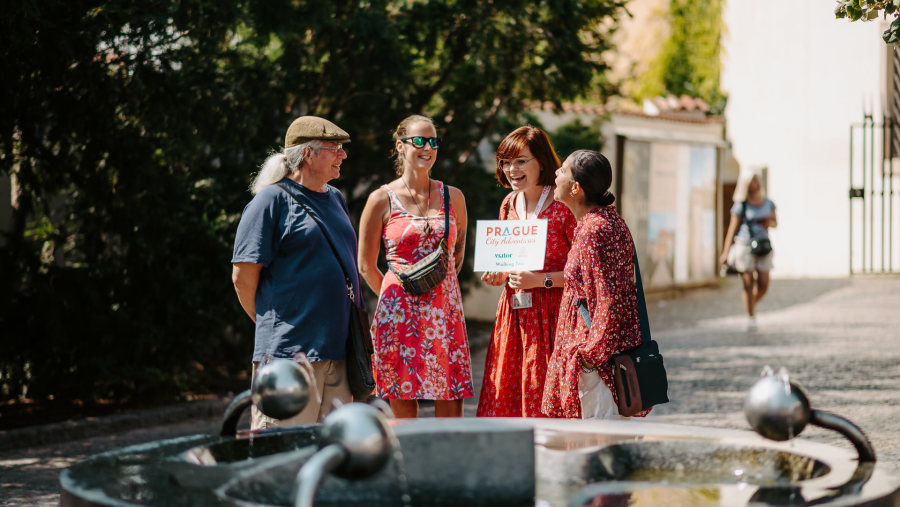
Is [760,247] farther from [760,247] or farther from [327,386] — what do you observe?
[327,386]

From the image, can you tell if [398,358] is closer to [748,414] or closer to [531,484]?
[531,484]

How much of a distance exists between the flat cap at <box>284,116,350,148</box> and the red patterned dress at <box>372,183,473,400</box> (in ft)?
2.10

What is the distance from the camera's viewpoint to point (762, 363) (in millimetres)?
11367

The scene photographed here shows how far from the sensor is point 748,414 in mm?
2479

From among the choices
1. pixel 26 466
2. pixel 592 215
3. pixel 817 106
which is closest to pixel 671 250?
pixel 817 106

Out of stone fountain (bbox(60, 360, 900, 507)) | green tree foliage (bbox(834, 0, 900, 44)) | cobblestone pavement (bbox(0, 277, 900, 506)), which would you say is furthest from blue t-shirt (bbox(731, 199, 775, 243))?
stone fountain (bbox(60, 360, 900, 507))

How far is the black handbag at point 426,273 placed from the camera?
17.4ft

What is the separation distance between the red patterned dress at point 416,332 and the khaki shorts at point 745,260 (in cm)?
861

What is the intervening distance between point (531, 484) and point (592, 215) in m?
2.10

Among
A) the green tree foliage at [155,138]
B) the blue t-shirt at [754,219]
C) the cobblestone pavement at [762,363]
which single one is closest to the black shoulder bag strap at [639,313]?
the cobblestone pavement at [762,363]

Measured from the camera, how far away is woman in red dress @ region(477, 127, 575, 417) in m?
5.20

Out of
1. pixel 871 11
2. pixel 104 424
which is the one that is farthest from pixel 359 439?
pixel 104 424

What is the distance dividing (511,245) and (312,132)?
105cm

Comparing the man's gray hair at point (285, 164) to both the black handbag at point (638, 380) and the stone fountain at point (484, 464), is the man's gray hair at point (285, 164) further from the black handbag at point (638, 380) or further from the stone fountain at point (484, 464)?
the stone fountain at point (484, 464)
